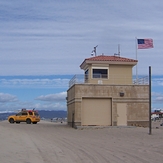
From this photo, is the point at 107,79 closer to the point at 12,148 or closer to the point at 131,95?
the point at 131,95

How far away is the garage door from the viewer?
3481 cm

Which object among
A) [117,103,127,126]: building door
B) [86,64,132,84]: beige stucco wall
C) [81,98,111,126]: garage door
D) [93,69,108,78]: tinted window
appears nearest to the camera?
[81,98,111,126]: garage door

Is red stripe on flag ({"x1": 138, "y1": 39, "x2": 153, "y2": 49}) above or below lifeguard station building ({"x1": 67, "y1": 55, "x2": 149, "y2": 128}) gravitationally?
above

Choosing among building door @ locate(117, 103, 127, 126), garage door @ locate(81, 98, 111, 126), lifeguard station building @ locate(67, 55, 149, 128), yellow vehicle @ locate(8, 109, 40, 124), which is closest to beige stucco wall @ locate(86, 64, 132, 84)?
lifeguard station building @ locate(67, 55, 149, 128)

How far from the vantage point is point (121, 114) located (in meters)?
35.1

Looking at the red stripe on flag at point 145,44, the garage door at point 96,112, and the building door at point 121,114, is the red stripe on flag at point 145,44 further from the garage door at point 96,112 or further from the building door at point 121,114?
the garage door at point 96,112

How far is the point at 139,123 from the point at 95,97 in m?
4.75

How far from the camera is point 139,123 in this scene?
1399 inches

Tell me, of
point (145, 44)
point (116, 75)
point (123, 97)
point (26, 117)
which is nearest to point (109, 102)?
point (123, 97)

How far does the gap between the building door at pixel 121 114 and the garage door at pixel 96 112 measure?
81 cm

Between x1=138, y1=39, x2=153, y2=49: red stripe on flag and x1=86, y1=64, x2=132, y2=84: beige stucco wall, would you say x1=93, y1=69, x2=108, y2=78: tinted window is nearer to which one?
x1=86, y1=64, x2=132, y2=84: beige stucco wall

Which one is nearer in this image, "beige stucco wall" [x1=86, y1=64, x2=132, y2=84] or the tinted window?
"beige stucco wall" [x1=86, y1=64, x2=132, y2=84]

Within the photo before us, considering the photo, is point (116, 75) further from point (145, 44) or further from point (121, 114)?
point (145, 44)

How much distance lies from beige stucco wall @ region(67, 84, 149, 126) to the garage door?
403 mm
